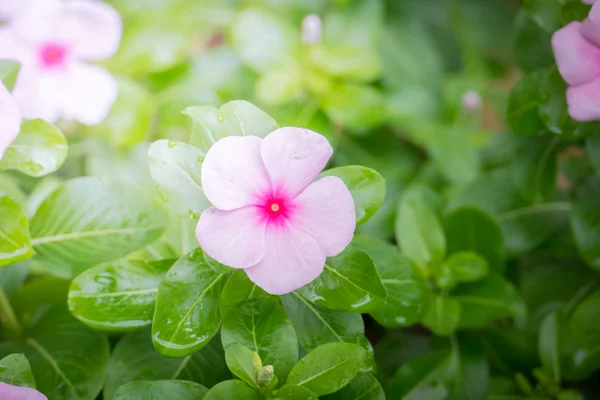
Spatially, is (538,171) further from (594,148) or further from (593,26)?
(593,26)

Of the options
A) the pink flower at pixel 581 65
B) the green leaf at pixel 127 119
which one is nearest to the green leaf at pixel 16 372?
the green leaf at pixel 127 119

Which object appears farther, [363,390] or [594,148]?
[594,148]

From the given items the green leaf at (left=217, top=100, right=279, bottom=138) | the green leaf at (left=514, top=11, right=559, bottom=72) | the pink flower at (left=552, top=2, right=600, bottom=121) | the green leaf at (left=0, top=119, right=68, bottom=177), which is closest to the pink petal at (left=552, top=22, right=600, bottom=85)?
the pink flower at (left=552, top=2, right=600, bottom=121)

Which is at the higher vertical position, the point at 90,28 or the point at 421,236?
the point at 90,28

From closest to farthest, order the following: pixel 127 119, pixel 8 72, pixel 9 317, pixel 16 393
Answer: pixel 16 393 < pixel 8 72 < pixel 9 317 < pixel 127 119

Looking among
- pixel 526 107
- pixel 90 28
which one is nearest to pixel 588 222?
pixel 526 107

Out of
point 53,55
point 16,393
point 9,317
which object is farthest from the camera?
point 53,55

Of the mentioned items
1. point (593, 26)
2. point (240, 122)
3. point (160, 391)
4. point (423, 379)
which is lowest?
point (423, 379)
